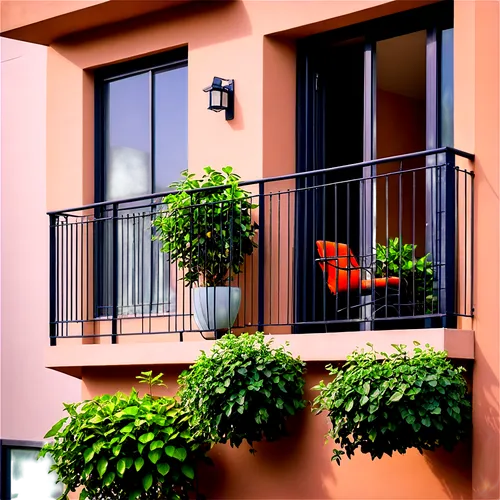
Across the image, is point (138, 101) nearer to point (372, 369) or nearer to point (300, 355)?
point (300, 355)

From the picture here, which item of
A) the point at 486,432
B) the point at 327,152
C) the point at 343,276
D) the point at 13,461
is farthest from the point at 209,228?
the point at 13,461

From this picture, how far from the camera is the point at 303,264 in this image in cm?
1007

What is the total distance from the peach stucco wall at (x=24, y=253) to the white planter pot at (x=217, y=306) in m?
3.75

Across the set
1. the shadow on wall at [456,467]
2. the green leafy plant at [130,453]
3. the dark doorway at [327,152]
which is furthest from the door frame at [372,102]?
the green leafy plant at [130,453]

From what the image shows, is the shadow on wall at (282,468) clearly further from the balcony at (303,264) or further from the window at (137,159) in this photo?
the window at (137,159)

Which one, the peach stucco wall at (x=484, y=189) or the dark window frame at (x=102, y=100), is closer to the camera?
the peach stucco wall at (x=484, y=189)

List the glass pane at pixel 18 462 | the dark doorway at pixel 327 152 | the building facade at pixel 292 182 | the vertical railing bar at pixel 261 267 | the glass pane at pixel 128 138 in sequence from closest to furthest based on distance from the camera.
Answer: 1. the building facade at pixel 292 182
2. the vertical railing bar at pixel 261 267
3. the dark doorway at pixel 327 152
4. the glass pane at pixel 128 138
5. the glass pane at pixel 18 462

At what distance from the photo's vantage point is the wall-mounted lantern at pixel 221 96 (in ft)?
34.8

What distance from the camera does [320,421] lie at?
30.1ft

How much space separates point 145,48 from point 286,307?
3094mm

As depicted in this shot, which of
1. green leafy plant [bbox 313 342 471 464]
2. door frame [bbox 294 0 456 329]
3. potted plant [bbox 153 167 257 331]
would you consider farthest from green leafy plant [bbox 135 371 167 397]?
green leafy plant [bbox 313 342 471 464]

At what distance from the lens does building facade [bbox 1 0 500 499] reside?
28.5ft

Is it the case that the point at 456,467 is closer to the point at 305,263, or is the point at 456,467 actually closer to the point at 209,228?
the point at 305,263

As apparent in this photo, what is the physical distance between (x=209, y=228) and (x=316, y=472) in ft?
7.50
